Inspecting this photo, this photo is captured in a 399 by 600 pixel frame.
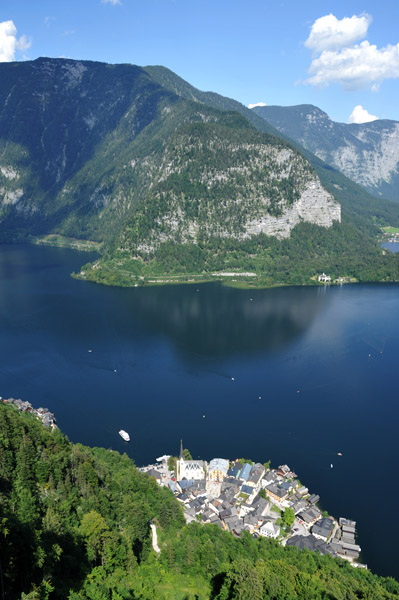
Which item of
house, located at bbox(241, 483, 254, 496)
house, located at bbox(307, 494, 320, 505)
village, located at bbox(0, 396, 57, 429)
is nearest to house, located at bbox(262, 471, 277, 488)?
house, located at bbox(241, 483, 254, 496)

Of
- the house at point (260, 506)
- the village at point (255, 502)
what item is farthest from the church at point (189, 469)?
the house at point (260, 506)

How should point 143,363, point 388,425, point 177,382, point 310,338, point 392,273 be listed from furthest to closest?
point 392,273 < point 310,338 < point 143,363 < point 177,382 < point 388,425

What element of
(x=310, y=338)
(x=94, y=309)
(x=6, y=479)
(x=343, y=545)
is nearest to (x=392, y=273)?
(x=310, y=338)

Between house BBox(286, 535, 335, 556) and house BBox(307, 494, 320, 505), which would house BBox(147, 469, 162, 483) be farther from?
house BBox(307, 494, 320, 505)

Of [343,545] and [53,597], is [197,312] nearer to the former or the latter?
[343,545]

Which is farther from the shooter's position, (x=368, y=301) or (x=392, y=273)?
(x=392, y=273)

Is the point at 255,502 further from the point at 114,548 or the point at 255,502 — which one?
the point at 114,548

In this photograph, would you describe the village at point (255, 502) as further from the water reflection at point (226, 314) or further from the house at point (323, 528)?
Answer: the water reflection at point (226, 314)
